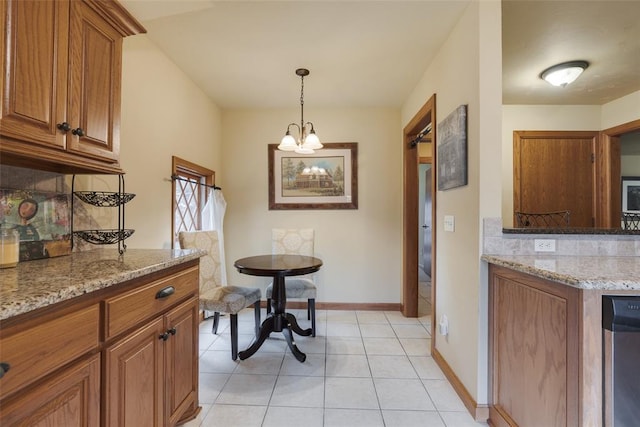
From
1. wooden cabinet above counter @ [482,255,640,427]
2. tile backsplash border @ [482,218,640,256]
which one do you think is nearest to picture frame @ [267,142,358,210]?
tile backsplash border @ [482,218,640,256]

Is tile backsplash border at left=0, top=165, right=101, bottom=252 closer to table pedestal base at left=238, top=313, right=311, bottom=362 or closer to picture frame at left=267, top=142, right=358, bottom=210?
table pedestal base at left=238, top=313, right=311, bottom=362

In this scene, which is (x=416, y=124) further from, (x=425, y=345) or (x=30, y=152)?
(x=30, y=152)

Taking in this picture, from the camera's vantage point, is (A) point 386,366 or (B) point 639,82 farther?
(B) point 639,82

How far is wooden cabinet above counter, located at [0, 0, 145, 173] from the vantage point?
0.91m

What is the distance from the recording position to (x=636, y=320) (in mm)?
946

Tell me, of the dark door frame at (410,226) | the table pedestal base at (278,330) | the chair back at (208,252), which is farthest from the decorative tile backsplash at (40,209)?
the dark door frame at (410,226)

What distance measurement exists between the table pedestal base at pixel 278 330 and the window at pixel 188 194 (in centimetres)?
→ 106

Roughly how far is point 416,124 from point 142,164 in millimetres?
2427

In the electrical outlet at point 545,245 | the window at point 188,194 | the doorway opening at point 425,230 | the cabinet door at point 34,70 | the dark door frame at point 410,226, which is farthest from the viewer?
the doorway opening at point 425,230

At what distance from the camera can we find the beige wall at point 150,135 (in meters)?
1.86

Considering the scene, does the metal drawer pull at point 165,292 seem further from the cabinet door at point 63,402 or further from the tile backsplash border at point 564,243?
the tile backsplash border at point 564,243

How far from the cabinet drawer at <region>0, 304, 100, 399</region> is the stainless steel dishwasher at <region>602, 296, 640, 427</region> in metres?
1.71

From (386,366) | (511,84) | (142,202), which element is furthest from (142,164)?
(511,84)

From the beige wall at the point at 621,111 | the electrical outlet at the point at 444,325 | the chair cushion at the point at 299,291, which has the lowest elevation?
the electrical outlet at the point at 444,325
